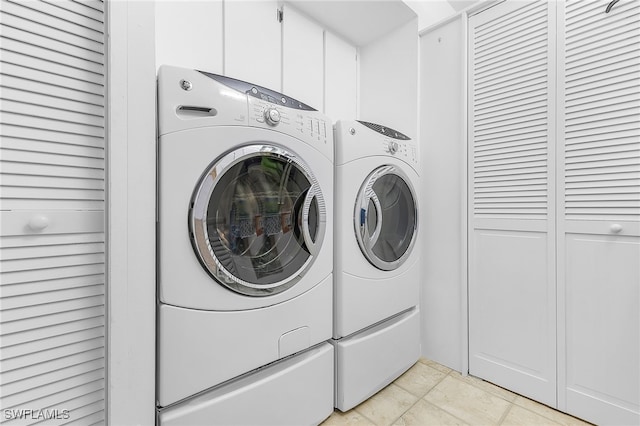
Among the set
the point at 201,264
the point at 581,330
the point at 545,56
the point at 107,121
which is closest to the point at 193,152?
the point at 107,121

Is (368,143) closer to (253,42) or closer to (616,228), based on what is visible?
(253,42)

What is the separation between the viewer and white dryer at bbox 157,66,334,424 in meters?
0.81

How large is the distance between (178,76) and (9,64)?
338 mm

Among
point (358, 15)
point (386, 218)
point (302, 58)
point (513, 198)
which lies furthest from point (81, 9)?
point (513, 198)

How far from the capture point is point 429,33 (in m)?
1.74

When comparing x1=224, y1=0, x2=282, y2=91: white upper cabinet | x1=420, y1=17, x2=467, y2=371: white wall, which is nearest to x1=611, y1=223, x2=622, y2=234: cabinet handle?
x1=420, y1=17, x2=467, y2=371: white wall

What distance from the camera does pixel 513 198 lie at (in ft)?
4.72

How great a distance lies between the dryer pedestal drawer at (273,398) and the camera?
0.86m

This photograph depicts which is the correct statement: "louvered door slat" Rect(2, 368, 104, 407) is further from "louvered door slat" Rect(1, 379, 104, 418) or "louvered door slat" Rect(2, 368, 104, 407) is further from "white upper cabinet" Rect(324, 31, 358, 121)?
"white upper cabinet" Rect(324, 31, 358, 121)

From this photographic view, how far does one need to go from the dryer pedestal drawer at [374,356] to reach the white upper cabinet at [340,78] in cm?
133

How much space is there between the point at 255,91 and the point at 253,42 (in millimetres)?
720

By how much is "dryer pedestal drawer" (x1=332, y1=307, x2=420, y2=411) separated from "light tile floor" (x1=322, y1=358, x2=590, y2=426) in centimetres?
5

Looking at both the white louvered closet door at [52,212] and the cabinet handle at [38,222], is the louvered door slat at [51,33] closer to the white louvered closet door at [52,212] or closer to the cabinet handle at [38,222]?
the white louvered closet door at [52,212]

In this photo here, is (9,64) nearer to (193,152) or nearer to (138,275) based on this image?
(193,152)
